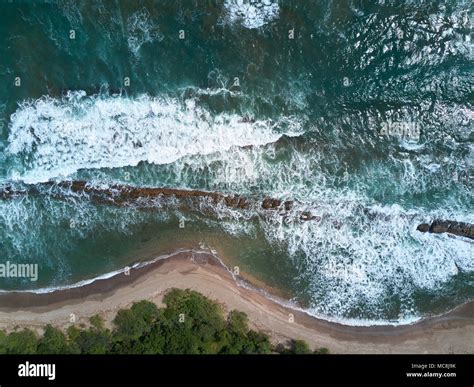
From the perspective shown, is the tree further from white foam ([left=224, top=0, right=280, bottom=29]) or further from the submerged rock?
the submerged rock

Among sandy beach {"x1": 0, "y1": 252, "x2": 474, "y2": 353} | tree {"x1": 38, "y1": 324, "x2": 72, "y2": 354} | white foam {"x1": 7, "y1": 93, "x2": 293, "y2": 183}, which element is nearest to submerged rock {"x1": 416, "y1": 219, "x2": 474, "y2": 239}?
sandy beach {"x1": 0, "y1": 252, "x2": 474, "y2": 353}

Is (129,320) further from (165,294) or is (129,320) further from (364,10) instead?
(364,10)

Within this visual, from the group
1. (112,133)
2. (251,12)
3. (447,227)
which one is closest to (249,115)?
(251,12)

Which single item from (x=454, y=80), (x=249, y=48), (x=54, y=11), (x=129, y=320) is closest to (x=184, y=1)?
(x=249, y=48)

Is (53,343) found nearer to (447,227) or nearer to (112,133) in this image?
(112,133)
